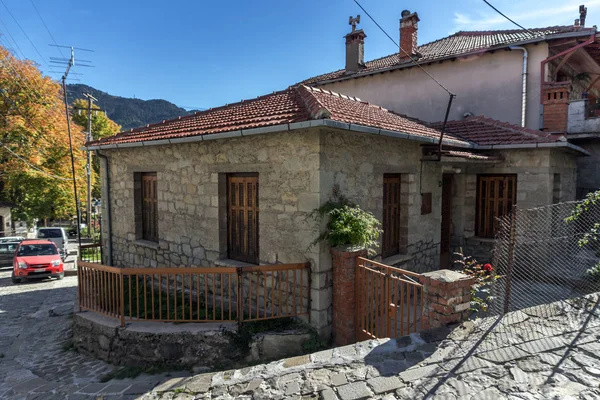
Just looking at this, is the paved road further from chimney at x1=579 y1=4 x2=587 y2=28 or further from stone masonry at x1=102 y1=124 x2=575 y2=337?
chimney at x1=579 y1=4 x2=587 y2=28

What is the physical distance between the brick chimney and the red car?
54.0ft

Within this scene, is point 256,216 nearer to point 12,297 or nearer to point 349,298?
point 349,298

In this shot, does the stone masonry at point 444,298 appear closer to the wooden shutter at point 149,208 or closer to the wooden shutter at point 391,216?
the wooden shutter at point 391,216

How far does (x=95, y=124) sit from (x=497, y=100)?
35016 millimetres

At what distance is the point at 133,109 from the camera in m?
96.6

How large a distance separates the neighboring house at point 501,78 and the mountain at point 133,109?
8643 cm

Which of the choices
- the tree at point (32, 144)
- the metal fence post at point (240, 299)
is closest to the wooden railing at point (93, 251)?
the metal fence post at point (240, 299)

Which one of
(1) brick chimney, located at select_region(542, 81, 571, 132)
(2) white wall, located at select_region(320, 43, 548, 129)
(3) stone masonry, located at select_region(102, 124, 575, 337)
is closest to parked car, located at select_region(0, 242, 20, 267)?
(3) stone masonry, located at select_region(102, 124, 575, 337)

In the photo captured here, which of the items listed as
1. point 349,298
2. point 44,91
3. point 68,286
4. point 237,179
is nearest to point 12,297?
point 68,286

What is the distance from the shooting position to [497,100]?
11.1 meters

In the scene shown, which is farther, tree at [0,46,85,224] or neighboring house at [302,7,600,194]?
tree at [0,46,85,224]

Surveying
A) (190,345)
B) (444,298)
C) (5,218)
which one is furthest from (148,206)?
(5,218)

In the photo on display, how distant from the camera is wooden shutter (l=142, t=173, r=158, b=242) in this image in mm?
7985

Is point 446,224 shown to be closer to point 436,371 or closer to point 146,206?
point 436,371
